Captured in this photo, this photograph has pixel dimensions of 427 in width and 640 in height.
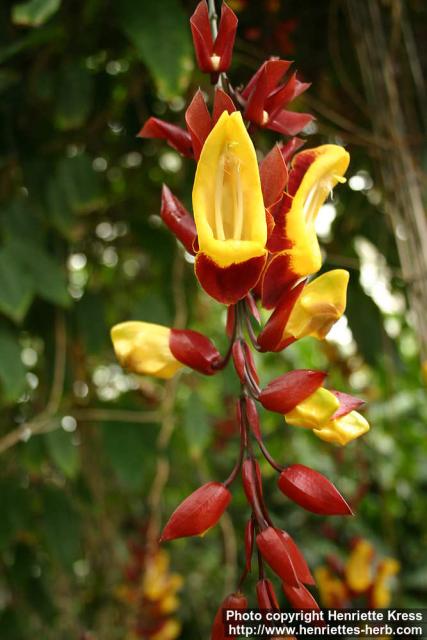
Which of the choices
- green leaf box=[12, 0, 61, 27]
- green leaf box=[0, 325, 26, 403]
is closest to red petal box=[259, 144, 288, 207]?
green leaf box=[12, 0, 61, 27]

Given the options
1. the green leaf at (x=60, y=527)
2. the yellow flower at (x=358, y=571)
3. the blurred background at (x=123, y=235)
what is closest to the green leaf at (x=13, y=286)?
the blurred background at (x=123, y=235)

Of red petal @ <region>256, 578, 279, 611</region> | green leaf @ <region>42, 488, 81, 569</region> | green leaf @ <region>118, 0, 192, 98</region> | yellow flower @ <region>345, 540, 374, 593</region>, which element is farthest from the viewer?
yellow flower @ <region>345, 540, 374, 593</region>

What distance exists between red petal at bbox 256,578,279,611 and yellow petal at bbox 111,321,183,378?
0.16 meters

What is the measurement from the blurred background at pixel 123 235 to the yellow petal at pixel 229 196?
1.02ft

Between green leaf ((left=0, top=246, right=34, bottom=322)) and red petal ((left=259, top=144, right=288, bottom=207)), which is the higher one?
red petal ((left=259, top=144, right=288, bottom=207))

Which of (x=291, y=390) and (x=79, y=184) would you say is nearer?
(x=291, y=390)

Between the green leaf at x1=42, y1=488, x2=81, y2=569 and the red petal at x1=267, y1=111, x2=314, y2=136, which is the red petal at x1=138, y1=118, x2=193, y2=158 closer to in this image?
the red petal at x1=267, y1=111, x2=314, y2=136

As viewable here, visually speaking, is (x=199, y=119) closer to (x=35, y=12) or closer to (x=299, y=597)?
(x=299, y=597)

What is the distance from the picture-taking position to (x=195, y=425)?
3.76 feet

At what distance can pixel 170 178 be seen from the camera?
1573 millimetres

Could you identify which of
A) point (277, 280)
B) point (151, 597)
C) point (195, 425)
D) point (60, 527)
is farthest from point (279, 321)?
point (151, 597)

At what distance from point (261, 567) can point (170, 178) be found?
127 cm

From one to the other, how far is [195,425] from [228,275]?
0.77 metres

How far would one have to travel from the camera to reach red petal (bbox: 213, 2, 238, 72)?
0.47 m
